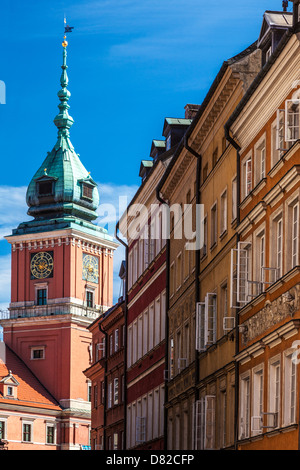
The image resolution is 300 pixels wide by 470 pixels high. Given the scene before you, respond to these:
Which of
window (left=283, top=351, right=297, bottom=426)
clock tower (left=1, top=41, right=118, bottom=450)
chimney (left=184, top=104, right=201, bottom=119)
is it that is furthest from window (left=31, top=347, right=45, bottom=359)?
window (left=283, top=351, right=297, bottom=426)

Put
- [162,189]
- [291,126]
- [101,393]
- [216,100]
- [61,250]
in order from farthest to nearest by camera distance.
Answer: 1. [61,250]
2. [101,393]
3. [162,189]
4. [216,100]
5. [291,126]

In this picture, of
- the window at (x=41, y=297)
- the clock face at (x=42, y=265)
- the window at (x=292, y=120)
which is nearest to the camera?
the window at (x=292, y=120)

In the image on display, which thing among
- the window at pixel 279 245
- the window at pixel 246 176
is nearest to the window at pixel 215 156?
the window at pixel 246 176

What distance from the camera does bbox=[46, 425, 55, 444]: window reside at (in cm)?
10809

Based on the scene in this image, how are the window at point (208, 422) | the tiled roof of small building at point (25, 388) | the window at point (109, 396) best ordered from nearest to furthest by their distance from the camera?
1. the window at point (208, 422)
2. the window at point (109, 396)
3. the tiled roof of small building at point (25, 388)

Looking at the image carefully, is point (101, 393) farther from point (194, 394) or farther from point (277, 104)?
point (277, 104)

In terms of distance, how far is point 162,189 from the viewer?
47.6m

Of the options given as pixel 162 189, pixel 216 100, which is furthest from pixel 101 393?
pixel 216 100

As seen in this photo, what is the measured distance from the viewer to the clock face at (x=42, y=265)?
116 meters

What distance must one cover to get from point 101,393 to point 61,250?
4692 centimetres

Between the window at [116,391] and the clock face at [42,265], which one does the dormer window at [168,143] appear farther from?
the clock face at [42,265]

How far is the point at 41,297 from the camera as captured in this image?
115 meters

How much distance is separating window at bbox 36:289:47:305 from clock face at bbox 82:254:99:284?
13.3 ft

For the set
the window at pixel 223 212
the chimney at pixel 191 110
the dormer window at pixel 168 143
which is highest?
the chimney at pixel 191 110
